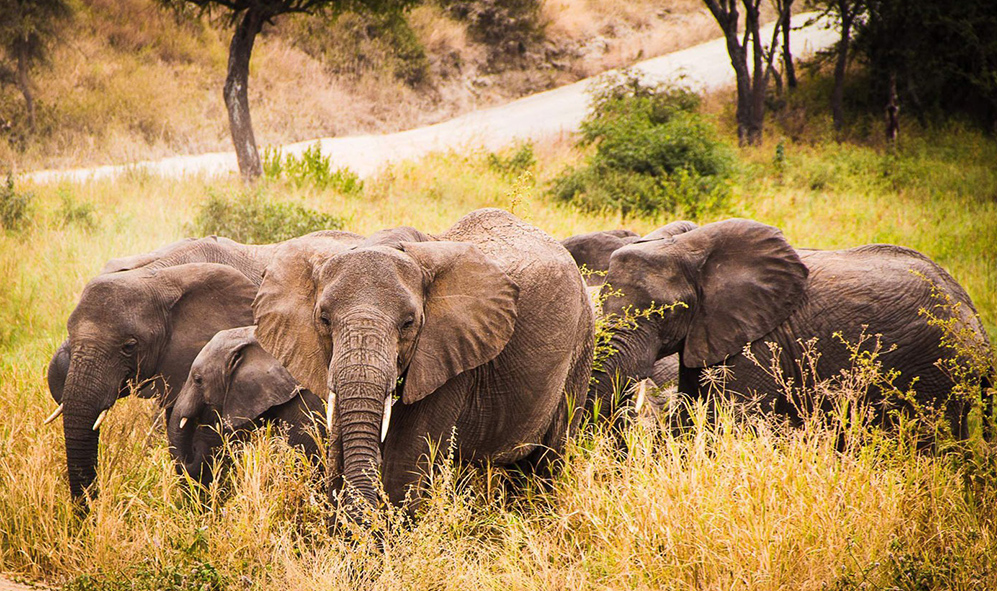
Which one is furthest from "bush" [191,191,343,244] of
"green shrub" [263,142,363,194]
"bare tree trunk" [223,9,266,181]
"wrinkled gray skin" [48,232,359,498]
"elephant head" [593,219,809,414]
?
"elephant head" [593,219,809,414]

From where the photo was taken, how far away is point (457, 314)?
391 centimetres

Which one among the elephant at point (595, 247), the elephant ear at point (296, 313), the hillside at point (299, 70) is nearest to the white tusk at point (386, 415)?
the elephant ear at point (296, 313)

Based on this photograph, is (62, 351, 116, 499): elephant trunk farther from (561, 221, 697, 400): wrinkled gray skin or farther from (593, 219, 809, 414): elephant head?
(561, 221, 697, 400): wrinkled gray skin

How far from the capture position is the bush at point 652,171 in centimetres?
1381

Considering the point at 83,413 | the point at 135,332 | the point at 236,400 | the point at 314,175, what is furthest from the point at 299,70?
the point at 236,400

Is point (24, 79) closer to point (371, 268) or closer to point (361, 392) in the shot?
point (371, 268)

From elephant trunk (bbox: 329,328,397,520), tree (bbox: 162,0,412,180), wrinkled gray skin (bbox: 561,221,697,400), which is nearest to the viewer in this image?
elephant trunk (bbox: 329,328,397,520)

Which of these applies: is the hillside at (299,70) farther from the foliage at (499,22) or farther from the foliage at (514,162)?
the foliage at (514,162)

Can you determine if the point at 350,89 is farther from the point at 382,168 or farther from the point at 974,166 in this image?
the point at 974,166

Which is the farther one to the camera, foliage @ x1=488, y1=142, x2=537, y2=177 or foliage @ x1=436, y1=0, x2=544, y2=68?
foliage @ x1=436, y1=0, x2=544, y2=68

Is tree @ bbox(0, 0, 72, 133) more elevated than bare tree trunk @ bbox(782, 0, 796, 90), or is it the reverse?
tree @ bbox(0, 0, 72, 133)

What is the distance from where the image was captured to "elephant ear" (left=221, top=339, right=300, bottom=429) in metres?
4.99

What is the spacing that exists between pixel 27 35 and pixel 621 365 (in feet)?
62.5

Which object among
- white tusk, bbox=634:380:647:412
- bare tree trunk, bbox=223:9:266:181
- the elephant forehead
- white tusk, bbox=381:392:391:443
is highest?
bare tree trunk, bbox=223:9:266:181
